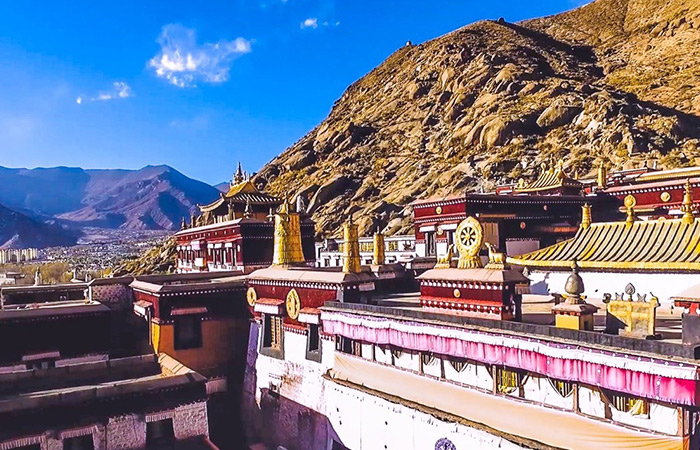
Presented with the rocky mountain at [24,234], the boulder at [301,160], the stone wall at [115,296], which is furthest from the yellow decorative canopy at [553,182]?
the rocky mountain at [24,234]

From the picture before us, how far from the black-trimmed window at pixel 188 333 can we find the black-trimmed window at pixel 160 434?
3.33m

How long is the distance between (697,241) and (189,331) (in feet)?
48.8

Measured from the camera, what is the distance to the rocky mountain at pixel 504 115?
156 ft

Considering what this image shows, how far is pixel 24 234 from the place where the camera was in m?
180

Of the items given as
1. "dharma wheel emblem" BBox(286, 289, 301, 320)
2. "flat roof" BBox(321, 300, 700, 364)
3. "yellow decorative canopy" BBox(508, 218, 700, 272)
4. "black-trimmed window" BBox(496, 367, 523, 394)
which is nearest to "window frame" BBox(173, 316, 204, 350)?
"dharma wheel emblem" BBox(286, 289, 301, 320)

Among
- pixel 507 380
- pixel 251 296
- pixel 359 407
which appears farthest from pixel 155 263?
pixel 507 380

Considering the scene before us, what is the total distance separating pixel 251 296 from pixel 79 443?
6544mm

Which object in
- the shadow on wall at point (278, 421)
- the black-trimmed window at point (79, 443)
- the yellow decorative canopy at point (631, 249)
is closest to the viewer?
the yellow decorative canopy at point (631, 249)

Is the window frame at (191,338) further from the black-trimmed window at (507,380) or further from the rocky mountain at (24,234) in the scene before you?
the rocky mountain at (24,234)

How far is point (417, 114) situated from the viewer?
7494cm

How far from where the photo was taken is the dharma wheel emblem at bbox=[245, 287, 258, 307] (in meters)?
17.6

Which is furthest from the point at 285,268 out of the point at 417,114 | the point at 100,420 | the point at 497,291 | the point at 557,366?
the point at 417,114

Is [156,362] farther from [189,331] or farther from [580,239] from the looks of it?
[580,239]

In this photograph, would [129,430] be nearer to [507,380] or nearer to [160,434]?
[160,434]
